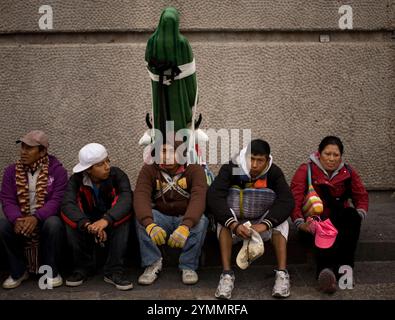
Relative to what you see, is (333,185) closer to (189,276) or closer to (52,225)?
(189,276)

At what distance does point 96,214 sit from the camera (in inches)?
138

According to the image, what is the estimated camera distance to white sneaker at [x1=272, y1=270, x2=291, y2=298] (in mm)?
3160

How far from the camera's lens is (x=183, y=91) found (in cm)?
342

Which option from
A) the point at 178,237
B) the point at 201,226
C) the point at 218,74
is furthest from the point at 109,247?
the point at 218,74

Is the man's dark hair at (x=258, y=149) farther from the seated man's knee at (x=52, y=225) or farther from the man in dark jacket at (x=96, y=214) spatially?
the seated man's knee at (x=52, y=225)

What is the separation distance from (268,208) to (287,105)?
1.76 m

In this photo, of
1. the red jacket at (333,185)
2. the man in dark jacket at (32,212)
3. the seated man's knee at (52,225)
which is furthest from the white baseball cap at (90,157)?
the red jacket at (333,185)

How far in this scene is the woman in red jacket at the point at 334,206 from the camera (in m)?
3.29

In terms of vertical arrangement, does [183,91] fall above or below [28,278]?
above

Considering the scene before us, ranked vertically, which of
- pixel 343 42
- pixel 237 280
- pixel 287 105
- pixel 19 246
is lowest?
pixel 237 280

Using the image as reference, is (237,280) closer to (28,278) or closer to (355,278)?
(355,278)

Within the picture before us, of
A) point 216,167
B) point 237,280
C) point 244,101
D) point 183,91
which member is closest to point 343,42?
point 244,101

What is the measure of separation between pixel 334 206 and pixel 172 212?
1157 mm
